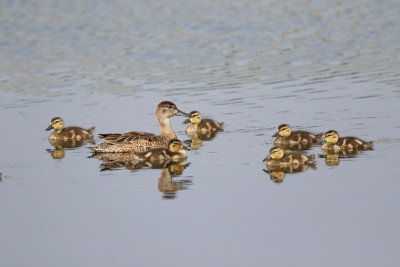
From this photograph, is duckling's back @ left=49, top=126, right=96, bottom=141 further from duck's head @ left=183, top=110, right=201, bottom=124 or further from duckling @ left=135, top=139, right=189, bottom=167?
duckling @ left=135, top=139, right=189, bottom=167

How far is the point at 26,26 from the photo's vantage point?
27.0 metres

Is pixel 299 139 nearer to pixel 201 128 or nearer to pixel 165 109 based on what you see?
pixel 201 128

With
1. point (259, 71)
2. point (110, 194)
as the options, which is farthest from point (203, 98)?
point (110, 194)

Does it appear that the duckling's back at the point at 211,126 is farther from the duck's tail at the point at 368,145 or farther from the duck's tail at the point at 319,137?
the duck's tail at the point at 368,145

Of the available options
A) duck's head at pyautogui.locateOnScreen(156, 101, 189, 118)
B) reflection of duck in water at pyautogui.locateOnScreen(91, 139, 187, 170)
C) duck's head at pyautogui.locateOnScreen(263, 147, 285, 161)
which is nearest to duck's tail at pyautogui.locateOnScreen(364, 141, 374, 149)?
duck's head at pyautogui.locateOnScreen(263, 147, 285, 161)

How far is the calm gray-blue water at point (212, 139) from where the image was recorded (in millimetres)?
7488

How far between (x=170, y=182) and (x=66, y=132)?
13.3 feet

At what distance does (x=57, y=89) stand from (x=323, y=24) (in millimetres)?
10183

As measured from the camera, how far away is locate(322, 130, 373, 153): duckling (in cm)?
1120

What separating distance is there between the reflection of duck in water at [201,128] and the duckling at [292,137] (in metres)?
1.24

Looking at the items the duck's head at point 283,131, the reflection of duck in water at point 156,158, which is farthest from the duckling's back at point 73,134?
the duck's head at point 283,131

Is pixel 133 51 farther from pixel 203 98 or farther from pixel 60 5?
pixel 60 5

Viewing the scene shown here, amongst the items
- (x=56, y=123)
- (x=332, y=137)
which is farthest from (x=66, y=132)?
(x=332, y=137)

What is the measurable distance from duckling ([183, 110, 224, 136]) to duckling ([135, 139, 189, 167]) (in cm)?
192
